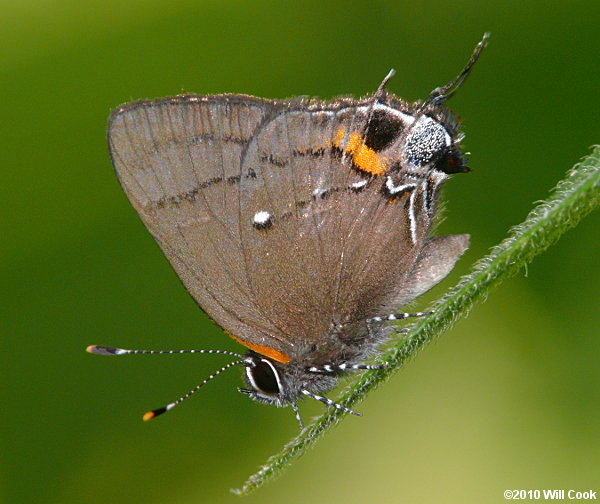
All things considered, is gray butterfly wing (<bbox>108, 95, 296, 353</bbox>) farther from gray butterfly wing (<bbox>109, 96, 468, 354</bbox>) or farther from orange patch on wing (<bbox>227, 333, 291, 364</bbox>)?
orange patch on wing (<bbox>227, 333, 291, 364</bbox>)

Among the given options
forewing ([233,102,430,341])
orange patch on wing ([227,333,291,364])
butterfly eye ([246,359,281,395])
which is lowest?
butterfly eye ([246,359,281,395])

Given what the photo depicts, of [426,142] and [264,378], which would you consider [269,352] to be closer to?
[264,378]

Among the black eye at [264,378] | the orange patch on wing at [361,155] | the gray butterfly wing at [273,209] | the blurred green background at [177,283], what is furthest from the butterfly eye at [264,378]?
the orange patch on wing at [361,155]

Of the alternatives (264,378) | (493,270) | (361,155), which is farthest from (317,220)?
(493,270)

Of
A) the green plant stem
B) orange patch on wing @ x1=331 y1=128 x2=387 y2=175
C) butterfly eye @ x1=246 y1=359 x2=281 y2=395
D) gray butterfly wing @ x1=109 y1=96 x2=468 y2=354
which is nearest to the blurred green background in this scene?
butterfly eye @ x1=246 y1=359 x2=281 y2=395

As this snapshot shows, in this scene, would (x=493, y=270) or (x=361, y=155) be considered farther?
(x=361, y=155)

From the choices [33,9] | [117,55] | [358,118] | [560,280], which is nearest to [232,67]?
[117,55]
